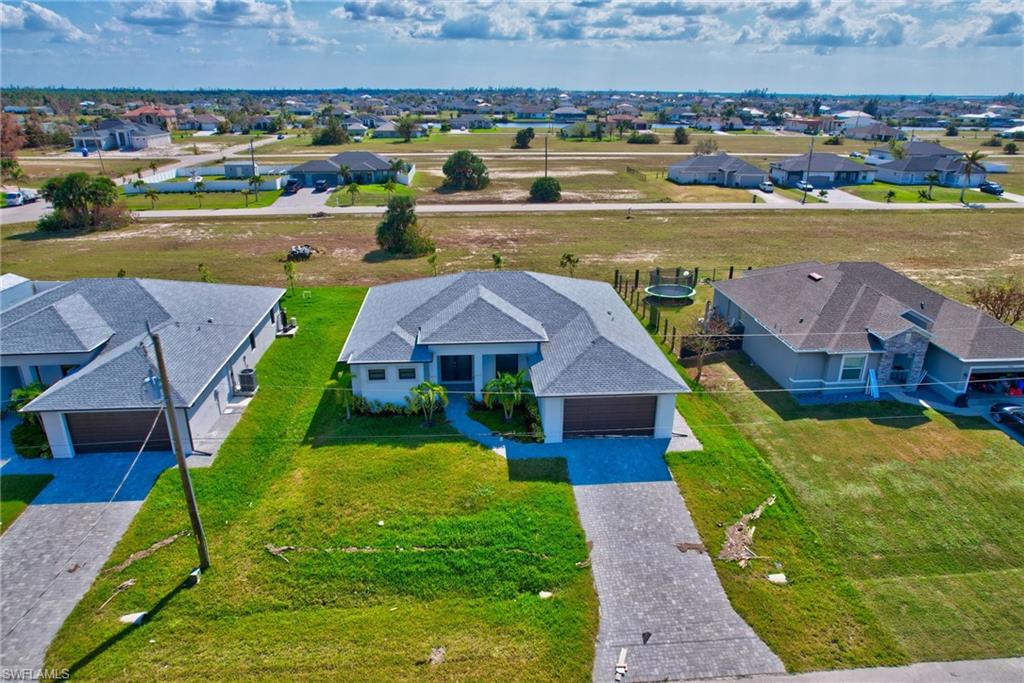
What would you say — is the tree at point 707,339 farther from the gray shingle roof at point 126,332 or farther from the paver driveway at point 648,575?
the gray shingle roof at point 126,332

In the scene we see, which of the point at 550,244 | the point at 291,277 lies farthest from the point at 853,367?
the point at 291,277

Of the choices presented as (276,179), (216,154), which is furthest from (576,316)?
(216,154)

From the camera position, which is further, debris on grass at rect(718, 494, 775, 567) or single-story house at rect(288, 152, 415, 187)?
single-story house at rect(288, 152, 415, 187)

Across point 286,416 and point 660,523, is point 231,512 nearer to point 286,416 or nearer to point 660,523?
point 286,416

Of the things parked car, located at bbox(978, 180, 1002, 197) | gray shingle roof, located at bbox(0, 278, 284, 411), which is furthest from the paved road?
parked car, located at bbox(978, 180, 1002, 197)

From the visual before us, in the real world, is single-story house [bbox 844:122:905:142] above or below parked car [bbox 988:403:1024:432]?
above

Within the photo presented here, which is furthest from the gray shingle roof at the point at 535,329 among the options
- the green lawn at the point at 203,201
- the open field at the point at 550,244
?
the green lawn at the point at 203,201

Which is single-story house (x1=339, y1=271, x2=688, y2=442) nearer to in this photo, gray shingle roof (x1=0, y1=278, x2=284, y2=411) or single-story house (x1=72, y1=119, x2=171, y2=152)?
gray shingle roof (x1=0, y1=278, x2=284, y2=411)
